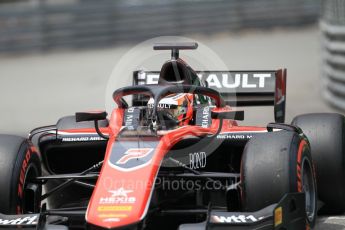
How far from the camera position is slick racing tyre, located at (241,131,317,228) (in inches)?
233

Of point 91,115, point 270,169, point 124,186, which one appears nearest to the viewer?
point 124,186

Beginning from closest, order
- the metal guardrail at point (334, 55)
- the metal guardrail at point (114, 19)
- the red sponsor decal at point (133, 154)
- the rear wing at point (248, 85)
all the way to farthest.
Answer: the red sponsor decal at point (133, 154)
the rear wing at point (248, 85)
the metal guardrail at point (334, 55)
the metal guardrail at point (114, 19)

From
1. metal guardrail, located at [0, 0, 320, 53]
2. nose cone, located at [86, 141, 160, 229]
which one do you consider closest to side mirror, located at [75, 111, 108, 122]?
nose cone, located at [86, 141, 160, 229]

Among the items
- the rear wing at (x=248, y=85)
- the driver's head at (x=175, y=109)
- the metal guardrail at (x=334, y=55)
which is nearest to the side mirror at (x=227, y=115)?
the driver's head at (x=175, y=109)

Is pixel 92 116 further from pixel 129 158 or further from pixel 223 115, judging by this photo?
pixel 223 115

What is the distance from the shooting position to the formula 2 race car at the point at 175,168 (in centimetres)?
578

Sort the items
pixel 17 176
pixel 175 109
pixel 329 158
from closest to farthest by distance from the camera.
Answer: pixel 17 176, pixel 175 109, pixel 329 158

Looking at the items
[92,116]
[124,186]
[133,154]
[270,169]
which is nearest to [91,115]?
[92,116]

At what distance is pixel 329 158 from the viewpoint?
7211mm

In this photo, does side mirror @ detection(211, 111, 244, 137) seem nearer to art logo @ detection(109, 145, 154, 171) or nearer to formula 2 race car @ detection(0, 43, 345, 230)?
formula 2 race car @ detection(0, 43, 345, 230)

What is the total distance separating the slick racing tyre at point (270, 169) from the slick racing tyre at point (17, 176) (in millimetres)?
1706

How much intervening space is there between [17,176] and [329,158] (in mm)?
2657

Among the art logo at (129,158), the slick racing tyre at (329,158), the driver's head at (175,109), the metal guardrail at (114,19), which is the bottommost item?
the slick racing tyre at (329,158)

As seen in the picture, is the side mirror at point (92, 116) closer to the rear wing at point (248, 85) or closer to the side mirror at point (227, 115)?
the side mirror at point (227, 115)
